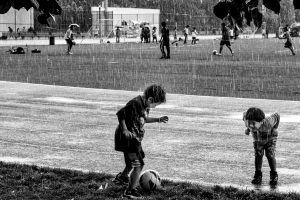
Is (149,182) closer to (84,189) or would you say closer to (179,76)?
(84,189)

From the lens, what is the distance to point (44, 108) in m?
13.7

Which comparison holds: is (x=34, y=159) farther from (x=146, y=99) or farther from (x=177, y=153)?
(x=146, y=99)

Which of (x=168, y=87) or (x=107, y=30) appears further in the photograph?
(x=107, y=30)

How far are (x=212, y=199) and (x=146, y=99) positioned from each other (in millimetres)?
1266

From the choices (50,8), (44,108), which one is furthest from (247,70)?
(50,8)

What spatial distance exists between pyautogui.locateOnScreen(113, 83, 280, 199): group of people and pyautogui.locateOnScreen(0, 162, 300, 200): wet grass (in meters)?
0.24

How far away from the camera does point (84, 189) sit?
23.0 ft

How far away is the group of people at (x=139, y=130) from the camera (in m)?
6.40

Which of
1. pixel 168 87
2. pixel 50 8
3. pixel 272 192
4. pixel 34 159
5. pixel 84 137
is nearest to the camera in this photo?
pixel 50 8

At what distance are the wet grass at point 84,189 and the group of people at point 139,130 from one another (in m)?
0.24

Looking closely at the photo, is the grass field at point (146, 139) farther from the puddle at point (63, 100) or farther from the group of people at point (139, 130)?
the group of people at point (139, 130)

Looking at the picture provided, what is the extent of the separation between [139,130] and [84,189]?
100 cm

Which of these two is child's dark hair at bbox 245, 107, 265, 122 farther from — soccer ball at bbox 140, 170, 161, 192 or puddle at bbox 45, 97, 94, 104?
puddle at bbox 45, 97, 94, 104

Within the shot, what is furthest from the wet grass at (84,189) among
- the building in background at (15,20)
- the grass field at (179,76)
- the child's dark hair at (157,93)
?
the building in background at (15,20)
